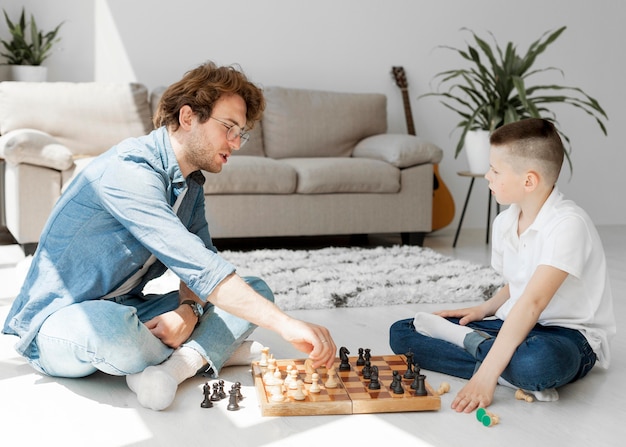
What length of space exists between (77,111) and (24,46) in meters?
0.55

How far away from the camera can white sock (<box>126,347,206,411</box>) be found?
1900mm

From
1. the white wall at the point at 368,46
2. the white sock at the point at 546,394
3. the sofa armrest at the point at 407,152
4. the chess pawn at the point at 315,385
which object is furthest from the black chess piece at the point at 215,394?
the white wall at the point at 368,46

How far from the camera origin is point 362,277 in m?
3.48

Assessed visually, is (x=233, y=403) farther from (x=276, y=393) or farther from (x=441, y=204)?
(x=441, y=204)

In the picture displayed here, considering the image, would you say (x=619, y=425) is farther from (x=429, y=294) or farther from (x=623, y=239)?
(x=623, y=239)

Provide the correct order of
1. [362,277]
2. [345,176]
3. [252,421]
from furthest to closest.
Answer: [345,176] → [362,277] → [252,421]

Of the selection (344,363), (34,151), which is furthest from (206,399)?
(34,151)

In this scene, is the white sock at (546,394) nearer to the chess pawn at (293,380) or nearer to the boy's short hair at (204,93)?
the chess pawn at (293,380)

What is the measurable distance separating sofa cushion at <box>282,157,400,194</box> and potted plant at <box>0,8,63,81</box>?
158 centimetres

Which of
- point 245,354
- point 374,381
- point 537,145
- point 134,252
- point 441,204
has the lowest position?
point 441,204

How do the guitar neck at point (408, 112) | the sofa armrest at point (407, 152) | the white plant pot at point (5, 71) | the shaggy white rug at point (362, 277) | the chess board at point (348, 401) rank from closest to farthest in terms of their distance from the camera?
1. the chess board at point (348, 401)
2. the shaggy white rug at point (362, 277)
3. the sofa armrest at point (407, 152)
4. the white plant pot at point (5, 71)
5. the guitar neck at point (408, 112)

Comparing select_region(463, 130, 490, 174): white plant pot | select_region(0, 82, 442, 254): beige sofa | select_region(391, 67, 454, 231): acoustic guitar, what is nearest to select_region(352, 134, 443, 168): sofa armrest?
select_region(0, 82, 442, 254): beige sofa

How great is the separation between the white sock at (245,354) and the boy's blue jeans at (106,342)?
10 cm

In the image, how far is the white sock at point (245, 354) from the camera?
2250mm
